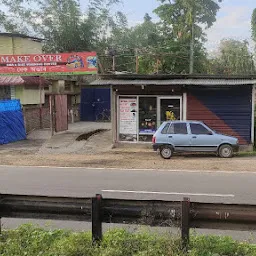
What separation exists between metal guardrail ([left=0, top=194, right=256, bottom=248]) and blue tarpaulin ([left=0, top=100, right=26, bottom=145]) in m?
16.4

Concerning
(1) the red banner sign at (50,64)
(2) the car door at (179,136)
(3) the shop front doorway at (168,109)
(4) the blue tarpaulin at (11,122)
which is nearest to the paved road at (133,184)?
(2) the car door at (179,136)

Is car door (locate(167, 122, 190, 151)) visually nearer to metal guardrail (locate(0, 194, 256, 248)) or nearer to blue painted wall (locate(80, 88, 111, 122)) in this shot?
metal guardrail (locate(0, 194, 256, 248))

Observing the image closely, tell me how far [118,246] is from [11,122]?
1799 cm

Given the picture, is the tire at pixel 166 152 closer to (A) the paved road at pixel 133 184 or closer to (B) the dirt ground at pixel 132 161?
(B) the dirt ground at pixel 132 161

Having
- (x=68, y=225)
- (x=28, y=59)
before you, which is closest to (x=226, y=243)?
(x=68, y=225)

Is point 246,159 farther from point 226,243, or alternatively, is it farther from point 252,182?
point 226,243

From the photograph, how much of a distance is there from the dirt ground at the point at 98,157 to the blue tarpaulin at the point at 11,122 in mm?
718

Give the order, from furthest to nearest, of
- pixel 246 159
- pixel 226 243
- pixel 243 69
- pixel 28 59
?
pixel 243 69 < pixel 28 59 < pixel 246 159 < pixel 226 243

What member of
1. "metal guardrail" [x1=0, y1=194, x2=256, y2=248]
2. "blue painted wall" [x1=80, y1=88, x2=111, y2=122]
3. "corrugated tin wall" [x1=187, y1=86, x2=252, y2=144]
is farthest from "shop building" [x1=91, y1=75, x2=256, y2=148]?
"blue painted wall" [x1=80, y1=88, x2=111, y2=122]

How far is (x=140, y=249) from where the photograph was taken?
5.22 metres

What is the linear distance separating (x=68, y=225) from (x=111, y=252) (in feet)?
7.95

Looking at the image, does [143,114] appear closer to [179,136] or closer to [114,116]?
[114,116]

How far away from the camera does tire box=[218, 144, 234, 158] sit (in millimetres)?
16375

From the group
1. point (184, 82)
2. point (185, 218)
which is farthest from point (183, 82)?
point (185, 218)
